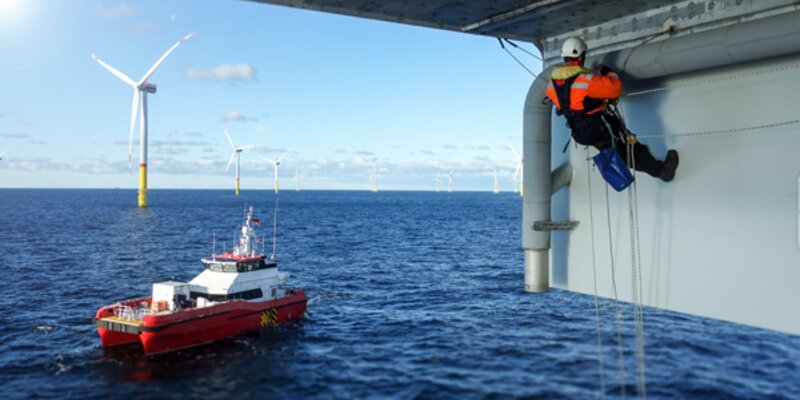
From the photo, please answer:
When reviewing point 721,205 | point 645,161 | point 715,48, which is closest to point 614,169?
point 645,161

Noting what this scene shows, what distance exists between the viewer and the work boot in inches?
375

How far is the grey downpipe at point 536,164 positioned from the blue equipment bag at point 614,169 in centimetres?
105

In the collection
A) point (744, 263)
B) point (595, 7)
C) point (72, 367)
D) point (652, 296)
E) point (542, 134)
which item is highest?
point (595, 7)

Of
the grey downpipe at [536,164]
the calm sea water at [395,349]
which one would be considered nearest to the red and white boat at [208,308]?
the calm sea water at [395,349]

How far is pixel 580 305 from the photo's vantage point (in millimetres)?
37125

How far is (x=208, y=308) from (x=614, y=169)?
81.6 feet

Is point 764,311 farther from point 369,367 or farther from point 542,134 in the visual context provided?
point 369,367

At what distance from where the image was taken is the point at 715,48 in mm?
8023

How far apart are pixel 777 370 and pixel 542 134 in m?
19.8

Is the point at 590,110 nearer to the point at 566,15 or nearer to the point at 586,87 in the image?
the point at 586,87

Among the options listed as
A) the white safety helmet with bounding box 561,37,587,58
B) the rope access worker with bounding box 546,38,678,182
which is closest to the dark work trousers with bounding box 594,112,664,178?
the rope access worker with bounding box 546,38,678,182

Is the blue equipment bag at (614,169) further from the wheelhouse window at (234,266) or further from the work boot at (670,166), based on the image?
the wheelhouse window at (234,266)

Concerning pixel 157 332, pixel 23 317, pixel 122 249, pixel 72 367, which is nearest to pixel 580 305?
pixel 157 332

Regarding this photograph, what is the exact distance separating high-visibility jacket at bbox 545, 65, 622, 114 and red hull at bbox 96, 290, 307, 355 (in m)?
24.2
